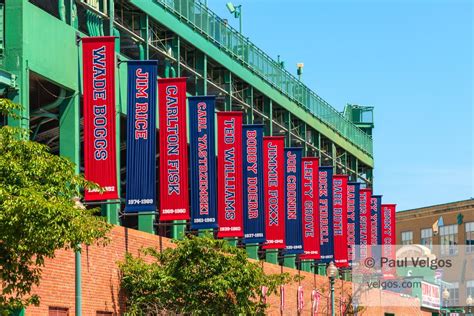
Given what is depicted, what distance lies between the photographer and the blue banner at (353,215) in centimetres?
6856

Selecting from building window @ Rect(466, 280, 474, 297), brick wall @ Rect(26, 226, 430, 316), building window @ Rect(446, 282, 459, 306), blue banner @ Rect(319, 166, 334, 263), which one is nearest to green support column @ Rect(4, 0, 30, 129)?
brick wall @ Rect(26, 226, 430, 316)

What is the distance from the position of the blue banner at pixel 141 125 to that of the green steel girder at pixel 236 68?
22.0 ft

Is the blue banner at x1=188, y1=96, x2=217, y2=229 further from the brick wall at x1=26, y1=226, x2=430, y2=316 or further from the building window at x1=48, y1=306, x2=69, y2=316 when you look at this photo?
the building window at x1=48, y1=306, x2=69, y2=316

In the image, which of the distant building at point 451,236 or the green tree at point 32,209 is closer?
the green tree at point 32,209

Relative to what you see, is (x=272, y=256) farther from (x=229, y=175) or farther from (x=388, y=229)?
(x=388, y=229)

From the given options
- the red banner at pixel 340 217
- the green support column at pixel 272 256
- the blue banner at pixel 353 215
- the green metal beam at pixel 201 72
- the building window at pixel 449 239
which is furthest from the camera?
the building window at pixel 449 239

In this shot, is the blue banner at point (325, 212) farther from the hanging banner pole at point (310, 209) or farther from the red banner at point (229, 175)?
the red banner at point (229, 175)

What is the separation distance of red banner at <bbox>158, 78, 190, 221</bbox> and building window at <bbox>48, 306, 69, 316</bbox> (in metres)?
7.98

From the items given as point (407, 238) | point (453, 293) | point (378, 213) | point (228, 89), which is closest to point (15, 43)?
point (228, 89)

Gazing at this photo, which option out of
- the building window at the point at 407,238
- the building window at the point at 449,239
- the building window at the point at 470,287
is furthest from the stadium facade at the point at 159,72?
the building window at the point at 407,238

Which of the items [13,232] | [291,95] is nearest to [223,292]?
[13,232]

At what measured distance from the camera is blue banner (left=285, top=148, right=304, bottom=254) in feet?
187

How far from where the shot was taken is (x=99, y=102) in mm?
37844

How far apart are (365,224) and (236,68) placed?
17001 millimetres
